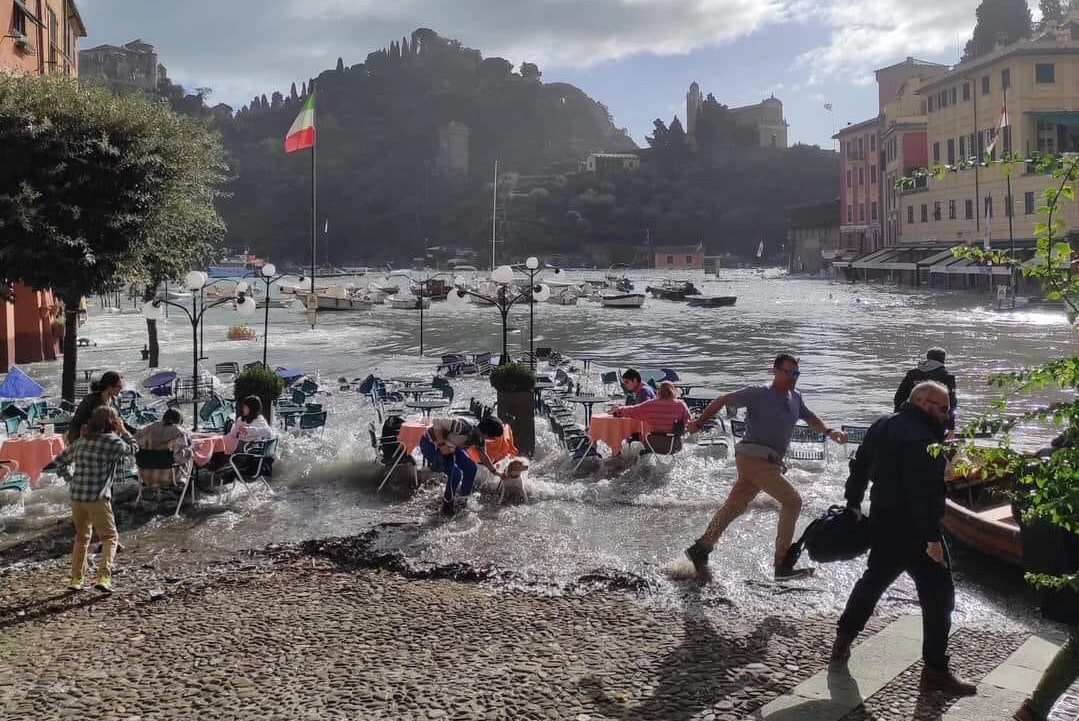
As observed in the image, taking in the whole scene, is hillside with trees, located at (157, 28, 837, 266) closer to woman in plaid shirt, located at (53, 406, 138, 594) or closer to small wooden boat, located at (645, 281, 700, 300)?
small wooden boat, located at (645, 281, 700, 300)

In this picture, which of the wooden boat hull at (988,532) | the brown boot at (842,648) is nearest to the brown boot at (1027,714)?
the brown boot at (842,648)

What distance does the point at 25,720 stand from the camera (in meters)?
4.61

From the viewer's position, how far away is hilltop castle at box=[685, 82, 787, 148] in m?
185

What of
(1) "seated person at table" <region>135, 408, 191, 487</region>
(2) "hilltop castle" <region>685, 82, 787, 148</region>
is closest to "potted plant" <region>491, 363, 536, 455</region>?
(1) "seated person at table" <region>135, 408, 191, 487</region>

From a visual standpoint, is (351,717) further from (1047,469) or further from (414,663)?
(1047,469)

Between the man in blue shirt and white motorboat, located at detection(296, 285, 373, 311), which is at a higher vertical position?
white motorboat, located at detection(296, 285, 373, 311)

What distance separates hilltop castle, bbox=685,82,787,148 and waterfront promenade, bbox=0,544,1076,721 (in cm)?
18340

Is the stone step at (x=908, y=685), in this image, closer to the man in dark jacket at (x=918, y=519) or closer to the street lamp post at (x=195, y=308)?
the man in dark jacket at (x=918, y=519)

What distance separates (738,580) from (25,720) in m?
4.49

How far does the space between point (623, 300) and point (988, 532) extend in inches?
2113

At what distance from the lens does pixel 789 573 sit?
6523 mm

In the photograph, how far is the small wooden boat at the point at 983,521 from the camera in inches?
272

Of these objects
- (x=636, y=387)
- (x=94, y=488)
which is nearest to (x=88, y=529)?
(x=94, y=488)

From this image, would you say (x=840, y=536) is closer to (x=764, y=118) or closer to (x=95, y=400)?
(x=95, y=400)
